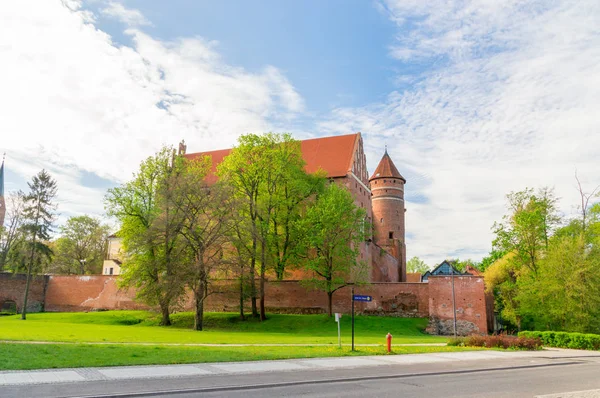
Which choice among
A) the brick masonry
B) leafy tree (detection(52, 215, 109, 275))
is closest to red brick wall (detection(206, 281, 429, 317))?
the brick masonry

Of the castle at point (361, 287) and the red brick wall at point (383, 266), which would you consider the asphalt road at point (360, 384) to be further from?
the red brick wall at point (383, 266)

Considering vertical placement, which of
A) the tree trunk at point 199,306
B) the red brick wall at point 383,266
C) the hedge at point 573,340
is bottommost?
the hedge at point 573,340

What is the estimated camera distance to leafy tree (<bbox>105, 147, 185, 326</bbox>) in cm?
3042

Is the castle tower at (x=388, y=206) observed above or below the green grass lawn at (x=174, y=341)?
above

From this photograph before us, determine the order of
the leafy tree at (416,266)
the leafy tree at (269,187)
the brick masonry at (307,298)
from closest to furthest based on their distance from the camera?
the brick masonry at (307,298)
the leafy tree at (269,187)
the leafy tree at (416,266)

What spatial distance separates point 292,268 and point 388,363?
2651 centimetres

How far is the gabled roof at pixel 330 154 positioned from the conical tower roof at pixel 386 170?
7.94 meters

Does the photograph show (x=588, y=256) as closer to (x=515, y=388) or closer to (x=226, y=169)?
(x=515, y=388)

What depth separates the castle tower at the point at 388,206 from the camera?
180 ft

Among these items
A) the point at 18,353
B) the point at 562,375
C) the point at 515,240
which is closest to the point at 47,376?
the point at 18,353

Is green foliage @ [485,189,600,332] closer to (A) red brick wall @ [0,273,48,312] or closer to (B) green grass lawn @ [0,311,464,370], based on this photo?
(B) green grass lawn @ [0,311,464,370]

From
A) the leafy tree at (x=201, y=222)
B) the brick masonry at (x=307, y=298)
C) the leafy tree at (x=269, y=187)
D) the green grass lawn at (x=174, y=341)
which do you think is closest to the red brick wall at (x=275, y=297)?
the brick masonry at (x=307, y=298)

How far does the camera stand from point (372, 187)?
5631 centimetres

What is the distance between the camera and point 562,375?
13.6 meters
